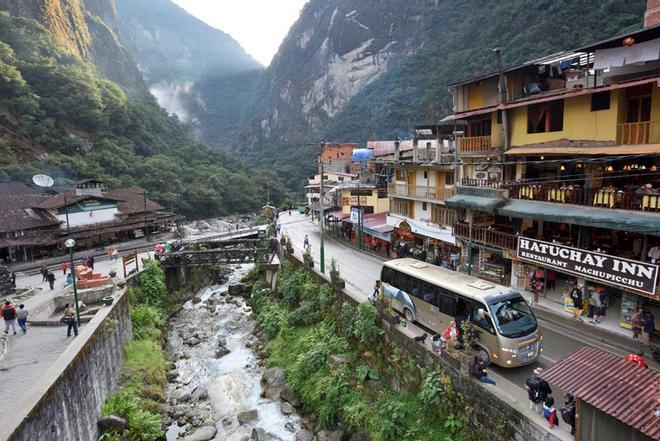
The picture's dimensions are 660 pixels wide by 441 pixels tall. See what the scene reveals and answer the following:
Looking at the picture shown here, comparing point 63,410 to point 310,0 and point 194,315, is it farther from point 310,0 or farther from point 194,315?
point 310,0

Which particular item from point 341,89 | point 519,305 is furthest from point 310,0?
point 519,305

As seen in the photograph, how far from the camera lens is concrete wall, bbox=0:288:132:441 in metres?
11.2

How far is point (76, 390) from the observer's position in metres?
14.1

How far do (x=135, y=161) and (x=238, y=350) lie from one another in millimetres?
54917

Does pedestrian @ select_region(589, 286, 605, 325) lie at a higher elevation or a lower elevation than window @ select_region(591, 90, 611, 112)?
lower

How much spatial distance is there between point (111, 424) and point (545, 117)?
2479 cm

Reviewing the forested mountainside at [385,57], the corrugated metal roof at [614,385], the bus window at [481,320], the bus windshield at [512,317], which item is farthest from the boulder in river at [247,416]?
the forested mountainside at [385,57]

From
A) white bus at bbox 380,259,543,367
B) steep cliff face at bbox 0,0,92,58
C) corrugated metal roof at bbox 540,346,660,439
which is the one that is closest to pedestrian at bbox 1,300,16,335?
white bus at bbox 380,259,543,367

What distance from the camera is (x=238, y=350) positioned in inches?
1032

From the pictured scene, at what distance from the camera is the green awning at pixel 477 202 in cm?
2133

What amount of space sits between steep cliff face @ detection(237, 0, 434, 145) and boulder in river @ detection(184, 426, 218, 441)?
11768cm

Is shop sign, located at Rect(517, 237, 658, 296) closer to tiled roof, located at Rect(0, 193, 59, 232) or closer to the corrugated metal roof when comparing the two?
the corrugated metal roof

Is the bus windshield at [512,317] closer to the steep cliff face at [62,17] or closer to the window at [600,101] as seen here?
the window at [600,101]

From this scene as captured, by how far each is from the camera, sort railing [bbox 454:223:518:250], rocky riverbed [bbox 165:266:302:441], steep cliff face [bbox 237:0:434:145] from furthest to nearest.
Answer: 1. steep cliff face [bbox 237:0:434:145]
2. railing [bbox 454:223:518:250]
3. rocky riverbed [bbox 165:266:302:441]
